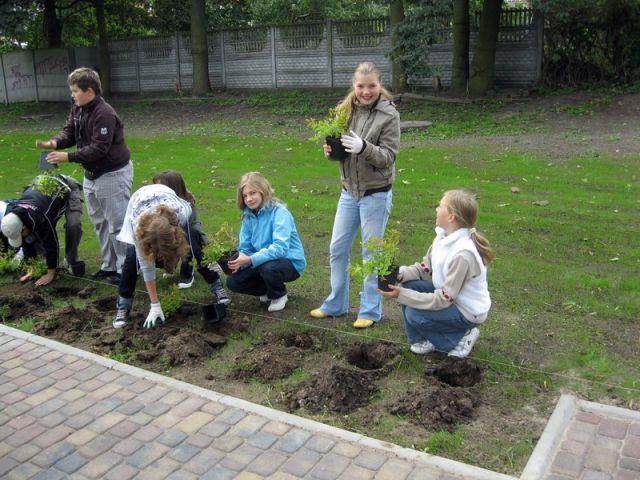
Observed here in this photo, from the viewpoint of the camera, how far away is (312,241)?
758cm

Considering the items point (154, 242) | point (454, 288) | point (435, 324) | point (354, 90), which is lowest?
point (435, 324)

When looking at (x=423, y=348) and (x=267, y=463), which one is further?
(x=423, y=348)

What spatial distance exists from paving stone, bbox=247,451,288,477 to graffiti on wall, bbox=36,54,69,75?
26797mm

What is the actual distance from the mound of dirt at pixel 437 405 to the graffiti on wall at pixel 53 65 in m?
26.6

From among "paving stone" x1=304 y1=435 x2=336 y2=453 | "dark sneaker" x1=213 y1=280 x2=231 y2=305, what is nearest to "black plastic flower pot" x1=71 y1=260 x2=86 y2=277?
"dark sneaker" x1=213 y1=280 x2=231 y2=305

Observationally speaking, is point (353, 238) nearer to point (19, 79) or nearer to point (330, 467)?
point (330, 467)

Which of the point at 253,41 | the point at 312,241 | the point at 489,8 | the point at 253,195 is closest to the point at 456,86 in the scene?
the point at 489,8

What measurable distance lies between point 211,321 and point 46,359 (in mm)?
1262

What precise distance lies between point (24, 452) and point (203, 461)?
3.44 ft

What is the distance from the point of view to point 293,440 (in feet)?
12.4

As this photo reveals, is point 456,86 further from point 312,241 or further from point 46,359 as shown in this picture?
point 46,359

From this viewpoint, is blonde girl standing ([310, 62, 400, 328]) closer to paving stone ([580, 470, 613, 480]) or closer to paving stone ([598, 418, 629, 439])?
paving stone ([598, 418, 629, 439])

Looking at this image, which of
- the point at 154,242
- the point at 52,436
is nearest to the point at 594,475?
the point at 52,436

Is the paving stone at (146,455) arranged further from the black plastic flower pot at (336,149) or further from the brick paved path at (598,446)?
the black plastic flower pot at (336,149)
